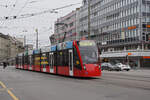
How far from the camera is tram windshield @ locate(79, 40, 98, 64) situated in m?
19.0

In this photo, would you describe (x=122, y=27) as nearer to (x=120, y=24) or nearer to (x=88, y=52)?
(x=120, y=24)

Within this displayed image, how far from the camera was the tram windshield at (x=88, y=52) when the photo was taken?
19016 millimetres

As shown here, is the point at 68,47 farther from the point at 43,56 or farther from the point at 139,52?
the point at 139,52

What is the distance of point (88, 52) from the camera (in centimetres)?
1930

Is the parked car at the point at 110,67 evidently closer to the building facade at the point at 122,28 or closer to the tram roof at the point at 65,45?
the building facade at the point at 122,28

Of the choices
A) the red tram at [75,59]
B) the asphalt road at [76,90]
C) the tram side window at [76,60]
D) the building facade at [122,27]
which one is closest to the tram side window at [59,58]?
the red tram at [75,59]

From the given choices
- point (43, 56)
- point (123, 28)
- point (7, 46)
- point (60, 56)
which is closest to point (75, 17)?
point (123, 28)

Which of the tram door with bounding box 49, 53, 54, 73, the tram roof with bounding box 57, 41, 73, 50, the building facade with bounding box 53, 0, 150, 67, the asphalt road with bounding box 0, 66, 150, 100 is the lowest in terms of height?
the asphalt road with bounding box 0, 66, 150, 100

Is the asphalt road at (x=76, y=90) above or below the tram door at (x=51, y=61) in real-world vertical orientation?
below

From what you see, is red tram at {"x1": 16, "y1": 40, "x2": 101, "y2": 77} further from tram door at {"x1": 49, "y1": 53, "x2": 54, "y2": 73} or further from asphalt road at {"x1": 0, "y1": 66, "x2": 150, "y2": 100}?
asphalt road at {"x1": 0, "y1": 66, "x2": 150, "y2": 100}

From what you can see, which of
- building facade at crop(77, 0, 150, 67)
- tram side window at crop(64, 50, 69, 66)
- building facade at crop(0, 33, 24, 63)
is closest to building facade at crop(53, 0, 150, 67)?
building facade at crop(77, 0, 150, 67)

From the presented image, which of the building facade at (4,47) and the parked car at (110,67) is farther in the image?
the building facade at (4,47)

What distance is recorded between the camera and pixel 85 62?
18828 millimetres

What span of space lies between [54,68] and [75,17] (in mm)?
65012
